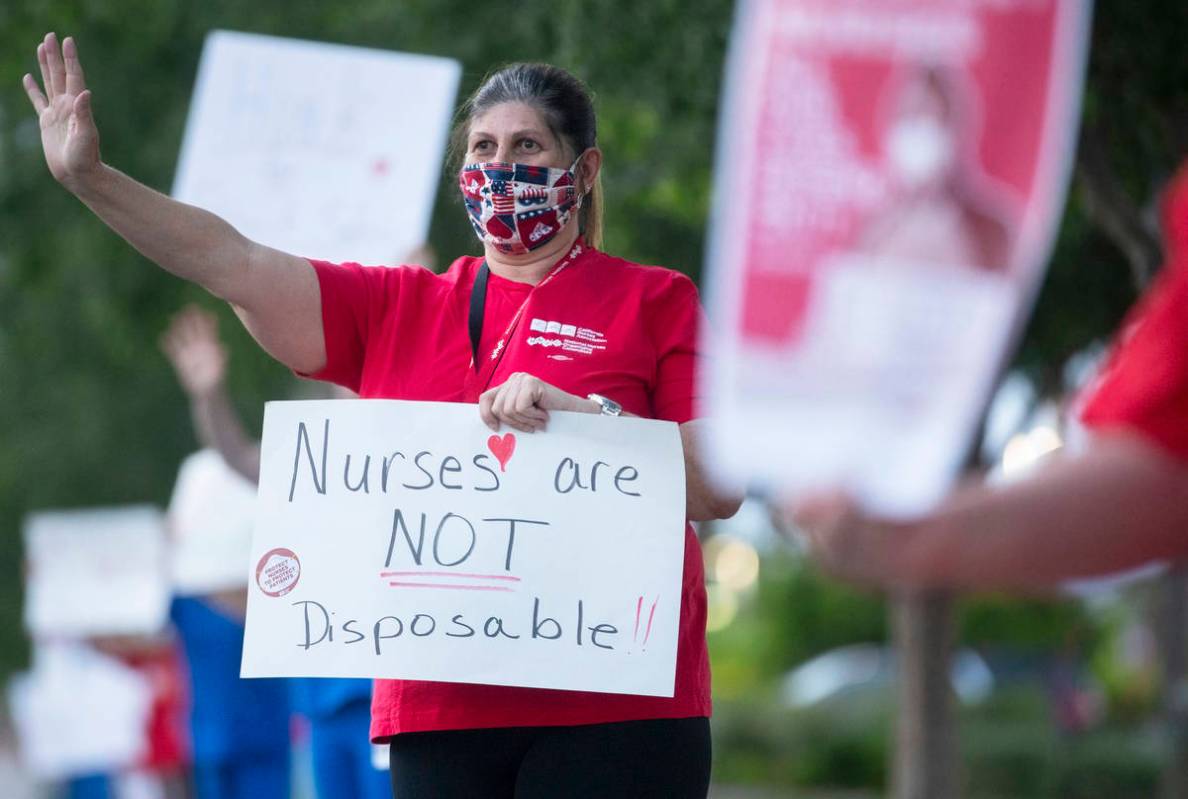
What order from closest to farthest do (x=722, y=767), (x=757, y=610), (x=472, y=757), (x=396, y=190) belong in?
1. (x=472, y=757)
2. (x=396, y=190)
3. (x=722, y=767)
4. (x=757, y=610)

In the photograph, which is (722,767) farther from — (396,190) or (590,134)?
(590,134)

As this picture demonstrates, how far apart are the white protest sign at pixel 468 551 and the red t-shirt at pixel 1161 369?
1.54m

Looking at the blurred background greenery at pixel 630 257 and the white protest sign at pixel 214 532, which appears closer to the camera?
the white protest sign at pixel 214 532

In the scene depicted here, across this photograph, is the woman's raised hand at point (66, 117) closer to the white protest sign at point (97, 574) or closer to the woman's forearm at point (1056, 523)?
the woman's forearm at point (1056, 523)

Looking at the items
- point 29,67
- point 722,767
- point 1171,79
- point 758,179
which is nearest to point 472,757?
point 758,179

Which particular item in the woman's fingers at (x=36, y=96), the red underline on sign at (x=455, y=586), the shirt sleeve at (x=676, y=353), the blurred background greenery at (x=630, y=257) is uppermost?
the blurred background greenery at (x=630, y=257)

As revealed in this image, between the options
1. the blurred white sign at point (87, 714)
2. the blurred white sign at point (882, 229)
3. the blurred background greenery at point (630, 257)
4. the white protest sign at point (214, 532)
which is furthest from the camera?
the blurred white sign at point (87, 714)

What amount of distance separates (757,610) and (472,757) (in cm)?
2430

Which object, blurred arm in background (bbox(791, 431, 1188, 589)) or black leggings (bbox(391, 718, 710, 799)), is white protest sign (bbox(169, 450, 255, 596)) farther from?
blurred arm in background (bbox(791, 431, 1188, 589))

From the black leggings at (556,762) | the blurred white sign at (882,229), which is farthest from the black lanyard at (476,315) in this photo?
the blurred white sign at (882,229)

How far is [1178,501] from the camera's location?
175 cm

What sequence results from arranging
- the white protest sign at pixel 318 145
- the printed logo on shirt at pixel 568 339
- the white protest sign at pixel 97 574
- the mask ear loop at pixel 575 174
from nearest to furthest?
the printed logo on shirt at pixel 568 339 < the mask ear loop at pixel 575 174 < the white protest sign at pixel 318 145 < the white protest sign at pixel 97 574

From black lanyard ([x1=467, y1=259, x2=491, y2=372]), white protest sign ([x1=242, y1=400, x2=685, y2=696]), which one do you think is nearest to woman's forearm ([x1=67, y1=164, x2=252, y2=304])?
white protest sign ([x1=242, y1=400, x2=685, y2=696])

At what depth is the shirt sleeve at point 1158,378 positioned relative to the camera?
1743 mm
